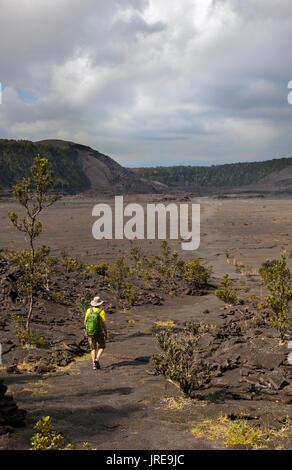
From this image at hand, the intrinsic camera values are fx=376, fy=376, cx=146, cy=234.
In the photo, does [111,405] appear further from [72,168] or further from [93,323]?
[72,168]

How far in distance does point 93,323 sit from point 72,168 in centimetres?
11095

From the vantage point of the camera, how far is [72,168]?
11525cm

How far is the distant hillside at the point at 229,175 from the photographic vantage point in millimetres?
167750

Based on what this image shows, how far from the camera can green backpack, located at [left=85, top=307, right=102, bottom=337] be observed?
8703 millimetres

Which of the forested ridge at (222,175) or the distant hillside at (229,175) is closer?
the distant hillside at (229,175)

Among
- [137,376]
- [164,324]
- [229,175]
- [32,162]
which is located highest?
[229,175]

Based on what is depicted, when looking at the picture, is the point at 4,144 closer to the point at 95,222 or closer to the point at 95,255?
the point at 95,222

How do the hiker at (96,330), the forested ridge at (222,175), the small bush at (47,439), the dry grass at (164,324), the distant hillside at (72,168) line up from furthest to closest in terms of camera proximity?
the forested ridge at (222,175), the distant hillside at (72,168), the dry grass at (164,324), the hiker at (96,330), the small bush at (47,439)

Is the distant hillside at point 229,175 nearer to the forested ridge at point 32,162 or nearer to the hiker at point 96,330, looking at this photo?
the forested ridge at point 32,162

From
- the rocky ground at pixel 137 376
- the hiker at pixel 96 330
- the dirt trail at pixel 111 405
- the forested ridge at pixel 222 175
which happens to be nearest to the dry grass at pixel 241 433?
the rocky ground at pixel 137 376

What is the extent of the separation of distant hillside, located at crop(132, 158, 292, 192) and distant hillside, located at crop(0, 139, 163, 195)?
44.1 meters

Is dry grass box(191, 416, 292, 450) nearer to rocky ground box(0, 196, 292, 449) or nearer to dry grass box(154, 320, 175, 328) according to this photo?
rocky ground box(0, 196, 292, 449)

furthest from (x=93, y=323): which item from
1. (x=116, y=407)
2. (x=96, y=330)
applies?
(x=116, y=407)

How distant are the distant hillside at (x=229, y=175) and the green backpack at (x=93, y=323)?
156 metres
